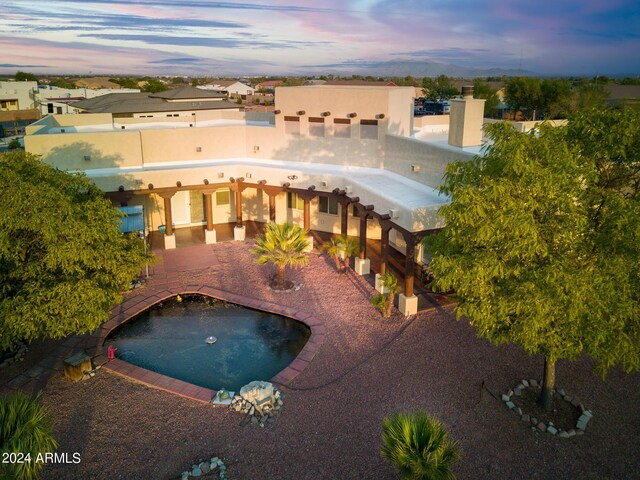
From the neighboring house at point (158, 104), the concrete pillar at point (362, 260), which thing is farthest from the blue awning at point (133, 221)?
the neighboring house at point (158, 104)

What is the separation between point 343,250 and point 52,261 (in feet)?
32.7

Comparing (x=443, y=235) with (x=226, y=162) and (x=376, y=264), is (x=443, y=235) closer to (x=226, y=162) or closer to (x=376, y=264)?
(x=376, y=264)

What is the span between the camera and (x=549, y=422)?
11.0 m

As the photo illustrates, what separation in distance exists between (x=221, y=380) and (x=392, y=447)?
6.95m

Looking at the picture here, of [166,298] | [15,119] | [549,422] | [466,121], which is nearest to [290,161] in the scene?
[466,121]

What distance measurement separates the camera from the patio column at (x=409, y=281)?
15820 mm

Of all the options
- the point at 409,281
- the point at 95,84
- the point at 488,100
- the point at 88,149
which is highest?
the point at 95,84

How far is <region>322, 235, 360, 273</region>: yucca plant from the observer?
18516mm

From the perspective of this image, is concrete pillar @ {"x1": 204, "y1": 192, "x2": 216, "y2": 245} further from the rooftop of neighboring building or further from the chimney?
the rooftop of neighboring building

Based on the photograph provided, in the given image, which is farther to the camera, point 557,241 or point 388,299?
point 388,299

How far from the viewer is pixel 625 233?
886 cm

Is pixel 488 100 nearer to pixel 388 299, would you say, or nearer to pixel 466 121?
pixel 466 121

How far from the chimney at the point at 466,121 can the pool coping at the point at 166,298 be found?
7.67 m

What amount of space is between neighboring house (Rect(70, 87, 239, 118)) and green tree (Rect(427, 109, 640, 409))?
2769 cm
